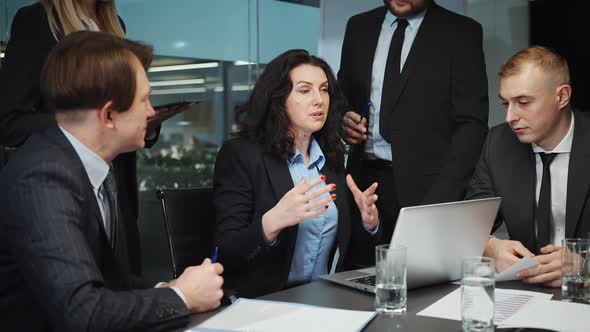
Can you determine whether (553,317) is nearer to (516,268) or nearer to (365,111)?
(516,268)

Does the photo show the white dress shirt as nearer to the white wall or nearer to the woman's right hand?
the woman's right hand

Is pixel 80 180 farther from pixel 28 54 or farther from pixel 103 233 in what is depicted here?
pixel 28 54

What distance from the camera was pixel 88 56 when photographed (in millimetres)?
1576

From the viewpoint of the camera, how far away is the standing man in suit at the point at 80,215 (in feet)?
4.54

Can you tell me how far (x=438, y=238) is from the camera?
1.72 metres

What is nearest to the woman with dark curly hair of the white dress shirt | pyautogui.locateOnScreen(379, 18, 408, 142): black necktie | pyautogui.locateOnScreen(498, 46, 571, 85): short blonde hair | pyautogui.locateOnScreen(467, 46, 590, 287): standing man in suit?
pyautogui.locateOnScreen(379, 18, 408, 142): black necktie

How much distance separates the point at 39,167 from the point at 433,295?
104cm

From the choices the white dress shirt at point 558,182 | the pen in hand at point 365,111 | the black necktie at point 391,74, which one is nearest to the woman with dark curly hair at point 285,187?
the pen in hand at point 365,111

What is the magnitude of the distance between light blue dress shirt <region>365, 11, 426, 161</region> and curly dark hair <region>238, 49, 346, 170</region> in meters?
0.31

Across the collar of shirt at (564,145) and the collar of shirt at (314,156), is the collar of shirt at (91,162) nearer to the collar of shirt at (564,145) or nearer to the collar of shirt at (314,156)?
the collar of shirt at (314,156)

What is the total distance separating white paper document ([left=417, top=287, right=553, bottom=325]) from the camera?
1.54m

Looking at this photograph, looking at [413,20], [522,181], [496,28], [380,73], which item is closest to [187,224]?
[522,181]

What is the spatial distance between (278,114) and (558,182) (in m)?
1.08

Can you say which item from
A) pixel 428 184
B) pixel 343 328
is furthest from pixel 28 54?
pixel 428 184
